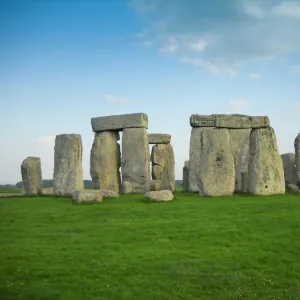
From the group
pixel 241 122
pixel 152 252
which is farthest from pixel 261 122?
pixel 152 252

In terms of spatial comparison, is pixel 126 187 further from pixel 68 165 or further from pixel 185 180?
pixel 185 180

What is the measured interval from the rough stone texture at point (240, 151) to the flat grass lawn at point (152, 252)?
8.13 meters

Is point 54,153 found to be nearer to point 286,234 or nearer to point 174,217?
point 174,217

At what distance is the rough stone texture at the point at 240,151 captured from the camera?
1002 inches

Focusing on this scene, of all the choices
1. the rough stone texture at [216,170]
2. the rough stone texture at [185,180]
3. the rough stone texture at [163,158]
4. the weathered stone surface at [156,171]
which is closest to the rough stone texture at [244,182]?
the rough stone texture at [216,170]

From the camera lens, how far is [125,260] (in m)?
10.7

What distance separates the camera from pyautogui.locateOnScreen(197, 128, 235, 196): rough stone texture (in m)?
20.8

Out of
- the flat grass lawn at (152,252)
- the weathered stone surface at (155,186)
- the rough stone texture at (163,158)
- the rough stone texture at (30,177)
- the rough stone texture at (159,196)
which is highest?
the rough stone texture at (163,158)

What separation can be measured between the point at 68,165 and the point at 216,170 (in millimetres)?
6841

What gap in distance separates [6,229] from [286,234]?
786 centimetres

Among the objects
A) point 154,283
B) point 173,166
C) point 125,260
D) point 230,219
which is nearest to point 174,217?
point 230,219

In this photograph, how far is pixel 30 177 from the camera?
957 inches

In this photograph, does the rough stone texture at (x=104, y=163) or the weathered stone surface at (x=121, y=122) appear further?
the weathered stone surface at (x=121, y=122)

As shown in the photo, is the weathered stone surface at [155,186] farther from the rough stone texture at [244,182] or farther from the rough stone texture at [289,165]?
the rough stone texture at [289,165]
